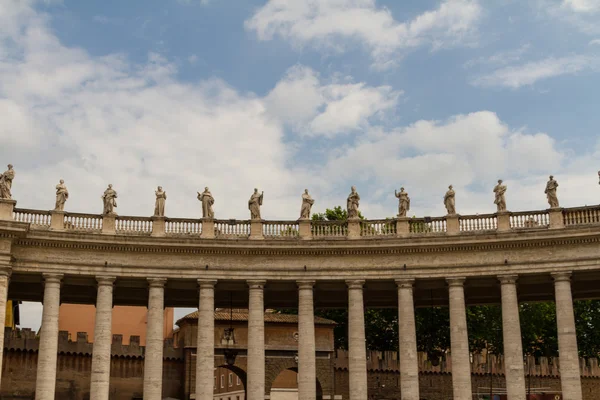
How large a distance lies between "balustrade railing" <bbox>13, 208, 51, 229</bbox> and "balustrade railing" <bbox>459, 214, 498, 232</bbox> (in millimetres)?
29186

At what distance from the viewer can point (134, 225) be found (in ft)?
194

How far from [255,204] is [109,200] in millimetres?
10451

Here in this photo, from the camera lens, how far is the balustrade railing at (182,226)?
59625mm

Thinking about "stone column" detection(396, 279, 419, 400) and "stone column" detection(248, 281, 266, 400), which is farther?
"stone column" detection(248, 281, 266, 400)

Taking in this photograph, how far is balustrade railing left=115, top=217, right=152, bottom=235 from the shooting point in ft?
193

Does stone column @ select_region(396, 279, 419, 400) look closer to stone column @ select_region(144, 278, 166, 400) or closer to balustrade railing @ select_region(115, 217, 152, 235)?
stone column @ select_region(144, 278, 166, 400)

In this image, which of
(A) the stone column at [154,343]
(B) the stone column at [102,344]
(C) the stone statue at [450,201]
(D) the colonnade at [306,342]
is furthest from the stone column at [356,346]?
(B) the stone column at [102,344]

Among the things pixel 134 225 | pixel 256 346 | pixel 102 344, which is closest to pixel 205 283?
pixel 256 346

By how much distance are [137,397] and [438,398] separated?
2845 cm

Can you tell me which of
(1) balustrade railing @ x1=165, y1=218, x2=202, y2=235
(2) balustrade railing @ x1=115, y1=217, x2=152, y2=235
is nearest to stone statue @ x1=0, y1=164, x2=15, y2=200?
(2) balustrade railing @ x1=115, y1=217, x2=152, y2=235

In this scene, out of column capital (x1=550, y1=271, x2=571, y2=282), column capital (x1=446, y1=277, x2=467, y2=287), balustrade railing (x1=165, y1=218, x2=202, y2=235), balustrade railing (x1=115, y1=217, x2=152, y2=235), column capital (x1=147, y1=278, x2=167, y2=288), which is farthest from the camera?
balustrade railing (x1=165, y1=218, x2=202, y2=235)

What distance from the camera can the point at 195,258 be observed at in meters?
58.5

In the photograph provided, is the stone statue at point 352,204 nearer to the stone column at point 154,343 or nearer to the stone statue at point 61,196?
the stone column at point 154,343

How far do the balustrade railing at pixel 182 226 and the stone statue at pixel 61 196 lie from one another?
7.28 metres
